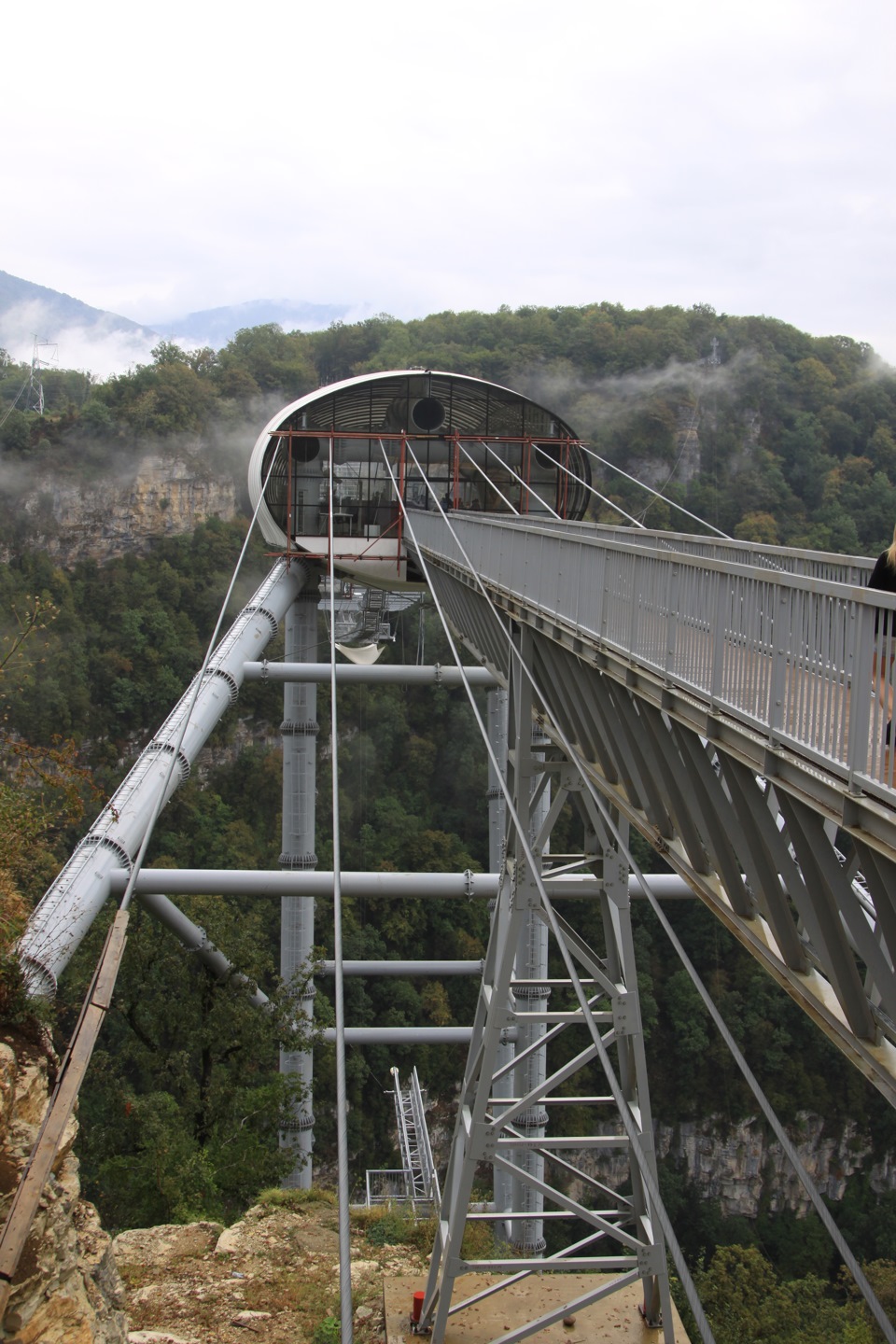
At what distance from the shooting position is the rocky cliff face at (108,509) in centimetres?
4391

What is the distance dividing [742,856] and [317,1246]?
24.5ft

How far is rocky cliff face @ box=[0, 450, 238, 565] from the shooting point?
43.9 metres

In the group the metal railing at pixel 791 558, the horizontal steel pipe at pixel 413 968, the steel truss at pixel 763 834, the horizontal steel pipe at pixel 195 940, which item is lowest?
the horizontal steel pipe at pixel 413 968

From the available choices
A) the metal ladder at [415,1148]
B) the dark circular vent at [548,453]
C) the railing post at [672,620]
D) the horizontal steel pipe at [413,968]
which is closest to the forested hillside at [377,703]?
the horizontal steel pipe at [413,968]

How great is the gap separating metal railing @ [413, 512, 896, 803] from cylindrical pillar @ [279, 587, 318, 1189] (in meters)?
10.1

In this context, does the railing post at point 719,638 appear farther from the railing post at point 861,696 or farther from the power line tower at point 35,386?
the power line tower at point 35,386

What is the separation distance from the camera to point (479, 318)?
A: 6322cm

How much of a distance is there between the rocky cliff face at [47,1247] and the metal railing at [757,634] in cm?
341

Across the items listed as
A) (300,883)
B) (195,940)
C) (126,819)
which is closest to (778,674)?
(126,819)

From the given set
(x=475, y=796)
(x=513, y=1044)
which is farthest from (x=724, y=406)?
(x=513, y=1044)

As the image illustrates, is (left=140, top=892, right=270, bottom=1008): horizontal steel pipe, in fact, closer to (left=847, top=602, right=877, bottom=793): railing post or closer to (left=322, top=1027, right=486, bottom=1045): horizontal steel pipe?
(left=322, top=1027, right=486, bottom=1045): horizontal steel pipe

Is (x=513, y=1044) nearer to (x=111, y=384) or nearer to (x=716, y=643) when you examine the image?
(x=716, y=643)

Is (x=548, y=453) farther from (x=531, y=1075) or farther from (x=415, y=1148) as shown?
(x=415, y=1148)

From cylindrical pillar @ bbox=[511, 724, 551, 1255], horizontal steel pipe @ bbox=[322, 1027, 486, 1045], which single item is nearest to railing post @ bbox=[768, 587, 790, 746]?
cylindrical pillar @ bbox=[511, 724, 551, 1255]
